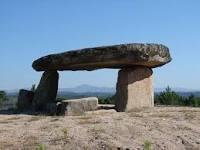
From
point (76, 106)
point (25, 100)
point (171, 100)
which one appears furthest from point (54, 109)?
point (171, 100)

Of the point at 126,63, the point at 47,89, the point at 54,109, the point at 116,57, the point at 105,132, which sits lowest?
the point at 105,132

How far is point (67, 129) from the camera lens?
38.7 feet

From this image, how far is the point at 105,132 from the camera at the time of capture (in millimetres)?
11383

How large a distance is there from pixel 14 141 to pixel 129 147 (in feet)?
8.22

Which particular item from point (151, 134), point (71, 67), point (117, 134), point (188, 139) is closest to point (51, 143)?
point (117, 134)

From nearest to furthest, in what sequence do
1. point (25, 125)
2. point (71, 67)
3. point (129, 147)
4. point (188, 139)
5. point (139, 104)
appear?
1. point (129, 147)
2. point (188, 139)
3. point (25, 125)
4. point (139, 104)
5. point (71, 67)

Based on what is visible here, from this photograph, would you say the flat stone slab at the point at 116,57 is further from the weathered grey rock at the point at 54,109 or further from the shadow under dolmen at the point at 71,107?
the weathered grey rock at the point at 54,109

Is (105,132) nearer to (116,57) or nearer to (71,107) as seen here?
(71,107)

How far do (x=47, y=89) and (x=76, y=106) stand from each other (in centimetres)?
451

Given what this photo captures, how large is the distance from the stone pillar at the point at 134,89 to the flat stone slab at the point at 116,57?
307 millimetres

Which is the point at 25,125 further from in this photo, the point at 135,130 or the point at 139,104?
the point at 139,104

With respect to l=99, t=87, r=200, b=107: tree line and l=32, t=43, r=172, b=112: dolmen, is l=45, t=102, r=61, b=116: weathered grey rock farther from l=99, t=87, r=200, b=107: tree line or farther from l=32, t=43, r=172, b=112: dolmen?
l=99, t=87, r=200, b=107: tree line

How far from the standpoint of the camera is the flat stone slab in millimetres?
16250

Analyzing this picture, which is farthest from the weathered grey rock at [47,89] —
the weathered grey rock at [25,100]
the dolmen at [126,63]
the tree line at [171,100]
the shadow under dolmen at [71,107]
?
the tree line at [171,100]
